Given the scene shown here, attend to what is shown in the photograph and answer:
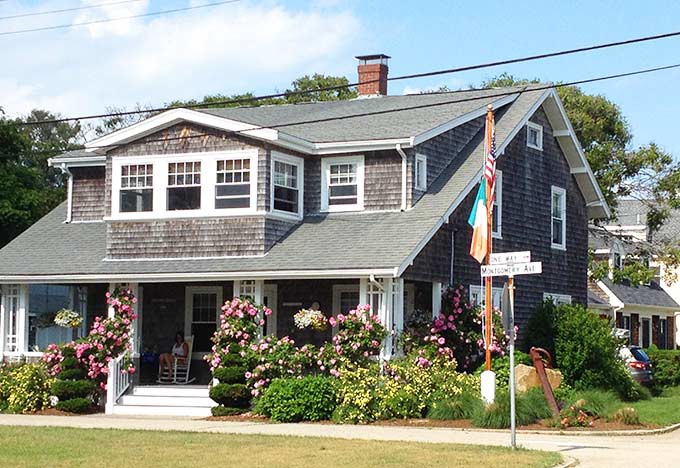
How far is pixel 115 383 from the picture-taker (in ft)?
89.7

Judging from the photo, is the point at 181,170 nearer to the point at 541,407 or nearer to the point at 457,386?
the point at 457,386

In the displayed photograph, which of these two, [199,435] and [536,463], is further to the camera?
[199,435]

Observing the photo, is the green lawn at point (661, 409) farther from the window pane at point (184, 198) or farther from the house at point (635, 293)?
the window pane at point (184, 198)

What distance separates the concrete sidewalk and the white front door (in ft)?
14.6

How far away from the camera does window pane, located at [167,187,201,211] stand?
28.6m

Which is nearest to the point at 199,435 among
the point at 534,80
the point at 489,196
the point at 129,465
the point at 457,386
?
the point at 129,465

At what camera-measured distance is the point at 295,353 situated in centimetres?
2588

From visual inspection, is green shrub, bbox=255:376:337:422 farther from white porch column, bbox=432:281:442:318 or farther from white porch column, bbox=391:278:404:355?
white porch column, bbox=432:281:442:318

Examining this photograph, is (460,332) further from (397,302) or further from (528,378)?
(528,378)

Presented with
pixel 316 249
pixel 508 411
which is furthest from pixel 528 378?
pixel 316 249

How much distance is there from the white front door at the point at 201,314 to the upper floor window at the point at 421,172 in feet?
18.4

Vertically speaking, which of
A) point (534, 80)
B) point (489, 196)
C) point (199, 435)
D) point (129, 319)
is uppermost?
point (534, 80)

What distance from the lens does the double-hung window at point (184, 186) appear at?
93.6 feet

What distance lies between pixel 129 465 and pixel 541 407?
1016cm
